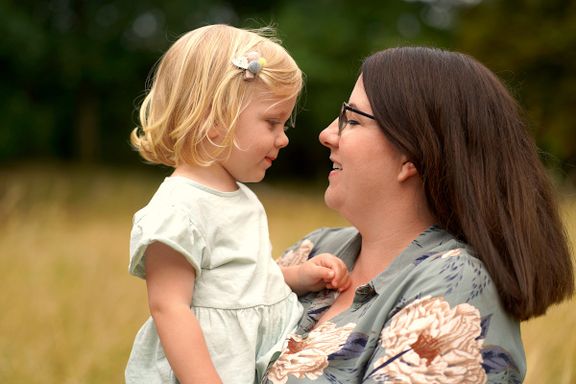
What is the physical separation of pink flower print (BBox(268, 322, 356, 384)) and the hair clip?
2.28 ft

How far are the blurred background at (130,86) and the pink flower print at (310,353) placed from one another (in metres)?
4.17

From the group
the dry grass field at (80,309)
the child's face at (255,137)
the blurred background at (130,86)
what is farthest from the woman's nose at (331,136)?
the blurred background at (130,86)

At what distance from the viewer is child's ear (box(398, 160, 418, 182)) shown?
2098 mm

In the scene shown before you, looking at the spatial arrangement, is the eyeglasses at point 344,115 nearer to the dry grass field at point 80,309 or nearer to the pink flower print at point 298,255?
the pink flower print at point 298,255

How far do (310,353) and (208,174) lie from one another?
1.81 feet

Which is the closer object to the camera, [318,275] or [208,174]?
[208,174]

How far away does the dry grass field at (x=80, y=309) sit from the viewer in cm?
394

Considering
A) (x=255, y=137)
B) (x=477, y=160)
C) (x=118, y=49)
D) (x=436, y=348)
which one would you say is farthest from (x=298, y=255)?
(x=118, y=49)

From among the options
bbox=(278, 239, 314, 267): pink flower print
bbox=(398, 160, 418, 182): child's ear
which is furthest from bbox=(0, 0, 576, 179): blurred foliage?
bbox=(398, 160, 418, 182): child's ear

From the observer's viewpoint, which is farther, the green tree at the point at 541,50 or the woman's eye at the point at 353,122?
the green tree at the point at 541,50

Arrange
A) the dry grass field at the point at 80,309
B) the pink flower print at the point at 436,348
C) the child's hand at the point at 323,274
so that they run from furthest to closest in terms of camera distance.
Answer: the dry grass field at the point at 80,309 → the child's hand at the point at 323,274 → the pink flower print at the point at 436,348

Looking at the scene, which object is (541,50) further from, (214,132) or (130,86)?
(214,132)

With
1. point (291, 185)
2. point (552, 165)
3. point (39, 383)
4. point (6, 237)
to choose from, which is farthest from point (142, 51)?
point (552, 165)

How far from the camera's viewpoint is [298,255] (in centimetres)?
267
